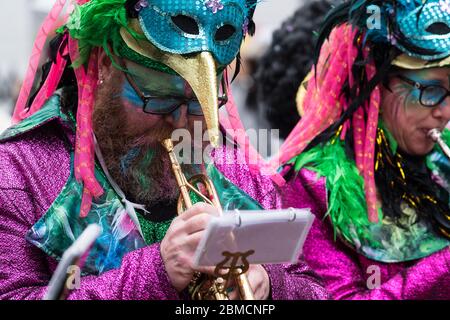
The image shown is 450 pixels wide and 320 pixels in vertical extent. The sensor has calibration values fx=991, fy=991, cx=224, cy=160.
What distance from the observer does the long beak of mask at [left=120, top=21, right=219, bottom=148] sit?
2.90 meters

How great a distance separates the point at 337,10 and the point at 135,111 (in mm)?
1228

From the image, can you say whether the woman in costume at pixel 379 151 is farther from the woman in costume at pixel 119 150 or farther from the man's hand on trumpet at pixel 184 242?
the man's hand on trumpet at pixel 184 242

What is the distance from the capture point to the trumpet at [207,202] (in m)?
2.84

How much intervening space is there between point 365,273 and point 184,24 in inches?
51.1

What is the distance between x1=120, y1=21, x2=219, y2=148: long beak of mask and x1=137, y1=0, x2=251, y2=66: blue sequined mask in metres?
0.03

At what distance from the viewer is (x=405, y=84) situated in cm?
380

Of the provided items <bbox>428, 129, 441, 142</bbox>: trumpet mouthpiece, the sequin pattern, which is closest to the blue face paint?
the sequin pattern

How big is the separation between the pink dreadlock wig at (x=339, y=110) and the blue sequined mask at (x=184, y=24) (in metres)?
0.98

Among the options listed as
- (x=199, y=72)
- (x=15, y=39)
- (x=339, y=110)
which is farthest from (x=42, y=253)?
(x=15, y=39)

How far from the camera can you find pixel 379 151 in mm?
3869

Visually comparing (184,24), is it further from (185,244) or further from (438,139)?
(438,139)

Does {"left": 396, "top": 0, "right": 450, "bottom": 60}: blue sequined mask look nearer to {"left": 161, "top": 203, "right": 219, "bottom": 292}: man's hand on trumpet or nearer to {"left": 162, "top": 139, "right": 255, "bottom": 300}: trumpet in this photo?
{"left": 162, "top": 139, "right": 255, "bottom": 300}: trumpet

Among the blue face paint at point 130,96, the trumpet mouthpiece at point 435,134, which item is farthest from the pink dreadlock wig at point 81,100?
the trumpet mouthpiece at point 435,134

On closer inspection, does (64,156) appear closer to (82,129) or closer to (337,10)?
(82,129)
